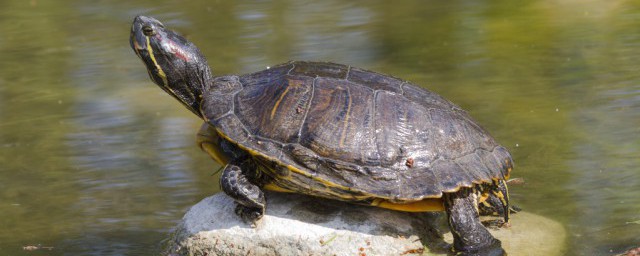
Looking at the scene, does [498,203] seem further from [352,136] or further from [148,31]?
[148,31]

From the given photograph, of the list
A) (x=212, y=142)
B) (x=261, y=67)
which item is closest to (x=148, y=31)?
(x=212, y=142)

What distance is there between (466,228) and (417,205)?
307 mm

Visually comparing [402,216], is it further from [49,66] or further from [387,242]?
[49,66]

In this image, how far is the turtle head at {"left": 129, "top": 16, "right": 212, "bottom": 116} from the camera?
209 inches

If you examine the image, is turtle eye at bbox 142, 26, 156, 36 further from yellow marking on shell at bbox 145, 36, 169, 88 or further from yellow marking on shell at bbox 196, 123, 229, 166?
yellow marking on shell at bbox 196, 123, 229, 166

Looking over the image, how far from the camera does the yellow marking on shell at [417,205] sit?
15.9 ft

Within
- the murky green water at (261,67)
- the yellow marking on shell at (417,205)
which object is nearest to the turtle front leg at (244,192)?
the yellow marking on shell at (417,205)

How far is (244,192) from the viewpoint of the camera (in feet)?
15.8

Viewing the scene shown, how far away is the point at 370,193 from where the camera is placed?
15.4 ft

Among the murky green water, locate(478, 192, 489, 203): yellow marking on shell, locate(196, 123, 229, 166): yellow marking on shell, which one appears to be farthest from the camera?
the murky green water

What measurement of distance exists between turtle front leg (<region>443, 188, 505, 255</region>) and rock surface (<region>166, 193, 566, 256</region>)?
155mm

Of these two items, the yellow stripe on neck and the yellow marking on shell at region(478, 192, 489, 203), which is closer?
the yellow marking on shell at region(478, 192, 489, 203)

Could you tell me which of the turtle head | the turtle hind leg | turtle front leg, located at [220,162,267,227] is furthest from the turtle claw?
the turtle hind leg

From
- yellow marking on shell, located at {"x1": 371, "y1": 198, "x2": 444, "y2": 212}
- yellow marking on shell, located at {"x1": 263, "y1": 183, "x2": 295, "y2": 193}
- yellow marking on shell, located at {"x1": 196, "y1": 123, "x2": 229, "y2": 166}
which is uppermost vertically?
yellow marking on shell, located at {"x1": 196, "y1": 123, "x2": 229, "y2": 166}
